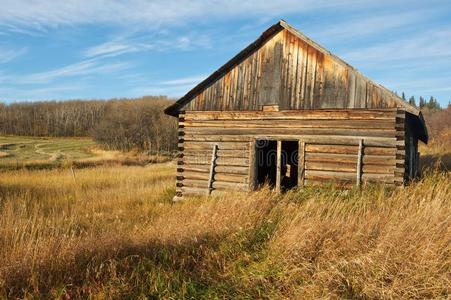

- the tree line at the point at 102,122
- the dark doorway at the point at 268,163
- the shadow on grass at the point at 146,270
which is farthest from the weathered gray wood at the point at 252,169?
the tree line at the point at 102,122

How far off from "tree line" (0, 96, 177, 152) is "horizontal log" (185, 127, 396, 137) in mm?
35234

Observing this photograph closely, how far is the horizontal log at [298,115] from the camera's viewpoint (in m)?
10.7

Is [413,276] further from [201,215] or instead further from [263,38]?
[263,38]

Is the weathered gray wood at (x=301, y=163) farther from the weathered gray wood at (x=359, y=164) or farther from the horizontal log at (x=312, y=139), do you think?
the weathered gray wood at (x=359, y=164)

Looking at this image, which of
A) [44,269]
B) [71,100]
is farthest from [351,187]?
[71,100]

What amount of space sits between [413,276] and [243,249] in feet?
6.70

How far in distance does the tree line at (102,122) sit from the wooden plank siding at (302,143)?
35093 millimetres

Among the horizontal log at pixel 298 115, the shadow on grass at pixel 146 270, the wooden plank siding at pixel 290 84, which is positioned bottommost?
the shadow on grass at pixel 146 270

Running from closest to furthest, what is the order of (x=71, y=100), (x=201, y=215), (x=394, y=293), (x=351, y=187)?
1. (x=394, y=293)
2. (x=201, y=215)
3. (x=351, y=187)
4. (x=71, y=100)

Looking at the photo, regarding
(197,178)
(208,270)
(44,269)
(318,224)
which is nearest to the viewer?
(44,269)

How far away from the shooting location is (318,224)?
532 cm

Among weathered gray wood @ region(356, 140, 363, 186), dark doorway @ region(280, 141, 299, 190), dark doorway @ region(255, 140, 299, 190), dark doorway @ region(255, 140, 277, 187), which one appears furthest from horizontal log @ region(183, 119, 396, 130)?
dark doorway @ region(280, 141, 299, 190)

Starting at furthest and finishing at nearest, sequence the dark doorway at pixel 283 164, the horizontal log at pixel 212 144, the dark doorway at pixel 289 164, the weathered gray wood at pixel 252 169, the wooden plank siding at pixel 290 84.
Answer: the dark doorway at pixel 289 164 → the dark doorway at pixel 283 164 → the horizontal log at pixel 212 144 → the weathered gray wood at pixel 252 169 → the wooden plank siding at pixel 290 84

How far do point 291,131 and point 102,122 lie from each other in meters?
52.1
